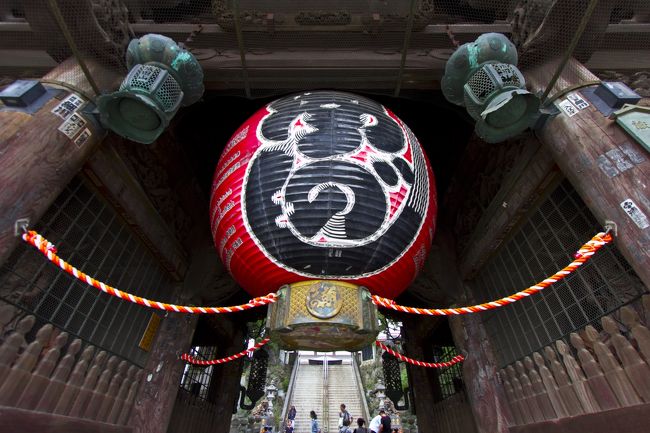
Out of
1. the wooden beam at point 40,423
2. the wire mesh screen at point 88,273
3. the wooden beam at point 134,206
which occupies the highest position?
the wooden beam at point 134,206

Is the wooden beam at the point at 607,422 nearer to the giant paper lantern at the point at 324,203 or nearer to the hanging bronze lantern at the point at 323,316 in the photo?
the giant paper lantern at the point at 324,203

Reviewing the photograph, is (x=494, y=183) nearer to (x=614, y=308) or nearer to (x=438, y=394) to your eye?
(x=614, y=308)

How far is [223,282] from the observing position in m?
5.68

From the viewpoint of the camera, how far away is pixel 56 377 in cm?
330

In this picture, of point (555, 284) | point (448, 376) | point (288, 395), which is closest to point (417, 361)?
point (555, 284)

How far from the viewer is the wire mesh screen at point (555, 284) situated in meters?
3.32

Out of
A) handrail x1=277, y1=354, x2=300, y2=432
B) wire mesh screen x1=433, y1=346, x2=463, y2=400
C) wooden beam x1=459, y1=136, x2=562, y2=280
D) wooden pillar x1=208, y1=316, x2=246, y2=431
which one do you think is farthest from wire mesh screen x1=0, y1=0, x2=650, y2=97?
handrail x1=277, y1=354, x2=300, y2=432

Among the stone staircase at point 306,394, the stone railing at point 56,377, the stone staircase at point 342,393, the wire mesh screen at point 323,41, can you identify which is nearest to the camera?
the stone railing at point 56,377

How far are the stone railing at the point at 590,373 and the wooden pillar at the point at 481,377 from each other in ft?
0.65

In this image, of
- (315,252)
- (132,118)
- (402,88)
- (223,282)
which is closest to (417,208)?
(315,252)

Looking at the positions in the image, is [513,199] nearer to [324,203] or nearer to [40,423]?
[324,203]

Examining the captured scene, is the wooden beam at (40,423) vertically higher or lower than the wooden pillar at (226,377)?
lower

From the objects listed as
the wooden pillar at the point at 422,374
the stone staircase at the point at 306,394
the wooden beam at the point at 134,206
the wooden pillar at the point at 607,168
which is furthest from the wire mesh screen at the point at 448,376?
the stone staircase at the point at 306,394

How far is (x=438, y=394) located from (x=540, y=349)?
13.5 feet
